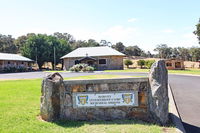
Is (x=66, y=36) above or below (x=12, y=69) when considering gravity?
above

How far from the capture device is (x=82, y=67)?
28609mm

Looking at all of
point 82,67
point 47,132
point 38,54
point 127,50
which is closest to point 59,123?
point 47,132

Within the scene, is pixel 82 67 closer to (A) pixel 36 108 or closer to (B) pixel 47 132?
(A) pixel 36 108

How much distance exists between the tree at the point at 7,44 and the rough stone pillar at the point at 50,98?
70.0 metres

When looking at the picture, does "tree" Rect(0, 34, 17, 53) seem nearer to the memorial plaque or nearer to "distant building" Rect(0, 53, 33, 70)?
"distant building" Rect(0, 53, 33, 70)

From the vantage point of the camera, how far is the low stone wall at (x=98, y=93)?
170 inches

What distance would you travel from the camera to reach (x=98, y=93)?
4520mm

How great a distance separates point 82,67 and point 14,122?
24.4 m

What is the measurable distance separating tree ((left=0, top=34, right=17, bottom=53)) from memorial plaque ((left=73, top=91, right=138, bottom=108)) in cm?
7039

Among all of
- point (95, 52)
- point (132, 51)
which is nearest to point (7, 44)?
point (95, 52)

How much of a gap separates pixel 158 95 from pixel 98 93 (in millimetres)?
1510

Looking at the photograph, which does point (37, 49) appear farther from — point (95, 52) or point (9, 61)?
point (95, 52)

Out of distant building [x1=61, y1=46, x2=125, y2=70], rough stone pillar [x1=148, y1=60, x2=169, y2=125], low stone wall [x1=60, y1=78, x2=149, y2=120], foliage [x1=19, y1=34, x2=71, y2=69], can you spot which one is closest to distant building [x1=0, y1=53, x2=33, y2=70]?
foliage [x1=19, y1=34, x2=71, y2=69]

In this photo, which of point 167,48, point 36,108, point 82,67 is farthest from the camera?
point 167,48
